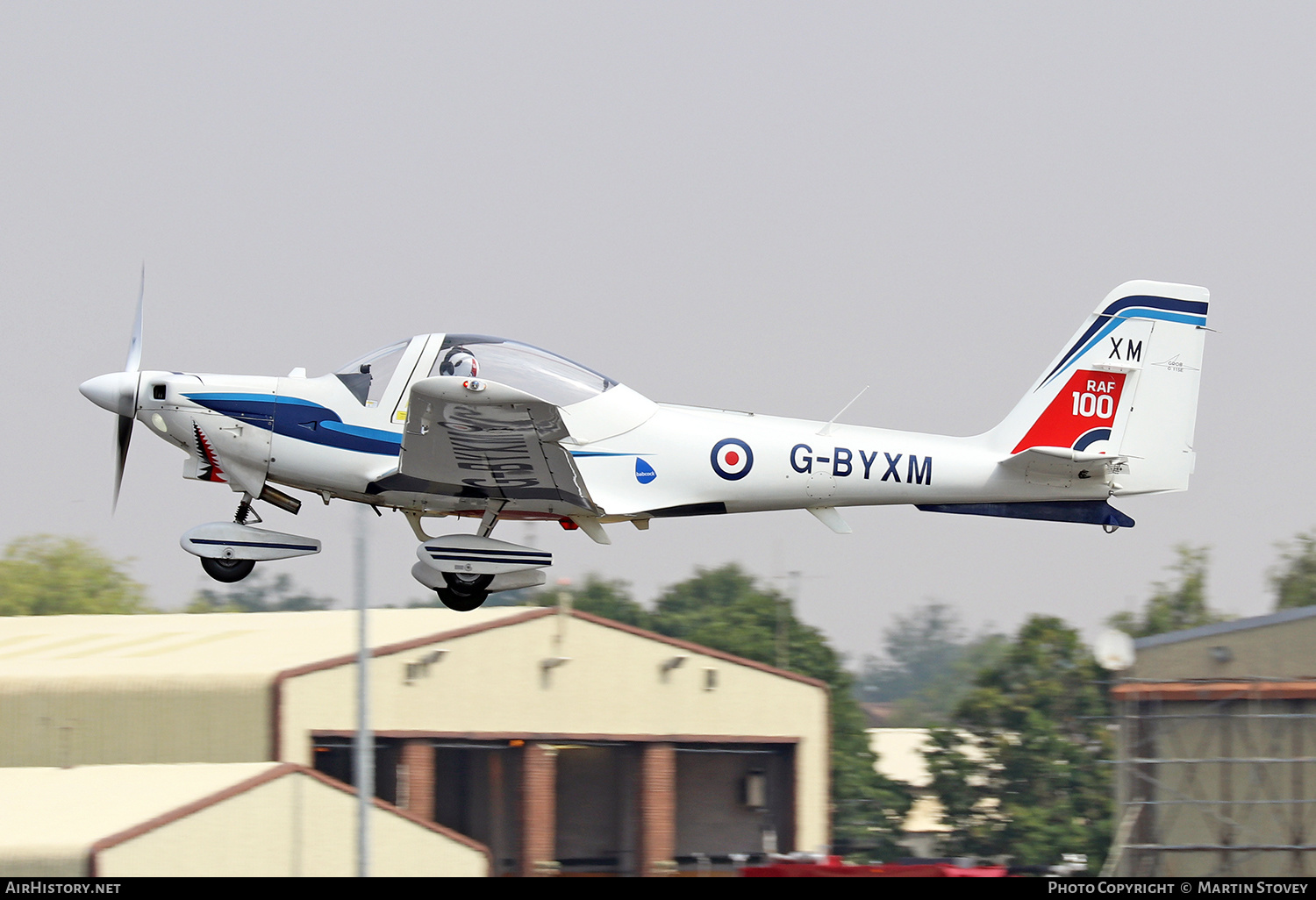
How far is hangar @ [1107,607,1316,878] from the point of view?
69.8ft

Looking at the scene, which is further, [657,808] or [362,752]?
[657,808]

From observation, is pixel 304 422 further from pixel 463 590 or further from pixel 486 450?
pixel 463 590

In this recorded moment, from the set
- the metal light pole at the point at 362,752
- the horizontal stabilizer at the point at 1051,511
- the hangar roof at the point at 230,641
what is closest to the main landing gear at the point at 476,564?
the horizontal stabilizer at the point at 1051,511

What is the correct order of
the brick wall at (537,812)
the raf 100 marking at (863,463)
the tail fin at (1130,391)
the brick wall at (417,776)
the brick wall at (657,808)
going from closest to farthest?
the raf 100 marking at (863,463) < the tail fin at (1130,391) < the brick wall at (417,776) < the brick wall at (537,812) < the brick wall at (657,808)

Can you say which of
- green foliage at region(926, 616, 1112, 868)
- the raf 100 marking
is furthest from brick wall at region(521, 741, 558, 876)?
green foliage at region(926, 616, 1112, 868)

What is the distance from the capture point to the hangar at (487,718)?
2273 centimetres

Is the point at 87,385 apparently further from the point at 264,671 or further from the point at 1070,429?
the point at 264,671

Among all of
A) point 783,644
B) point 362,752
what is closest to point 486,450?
point 362,752

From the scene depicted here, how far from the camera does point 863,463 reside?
12.6 meters

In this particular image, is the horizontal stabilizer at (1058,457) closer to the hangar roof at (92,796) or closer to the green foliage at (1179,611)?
the hangar roof at (92,796)

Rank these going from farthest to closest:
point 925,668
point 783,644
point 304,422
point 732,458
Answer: point 925,668, point 783,644, point 732,458, point 304,422

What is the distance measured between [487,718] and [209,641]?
5.09 m

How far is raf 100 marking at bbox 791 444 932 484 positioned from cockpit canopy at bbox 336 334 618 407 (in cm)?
180

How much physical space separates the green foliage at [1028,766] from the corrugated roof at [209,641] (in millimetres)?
17504
